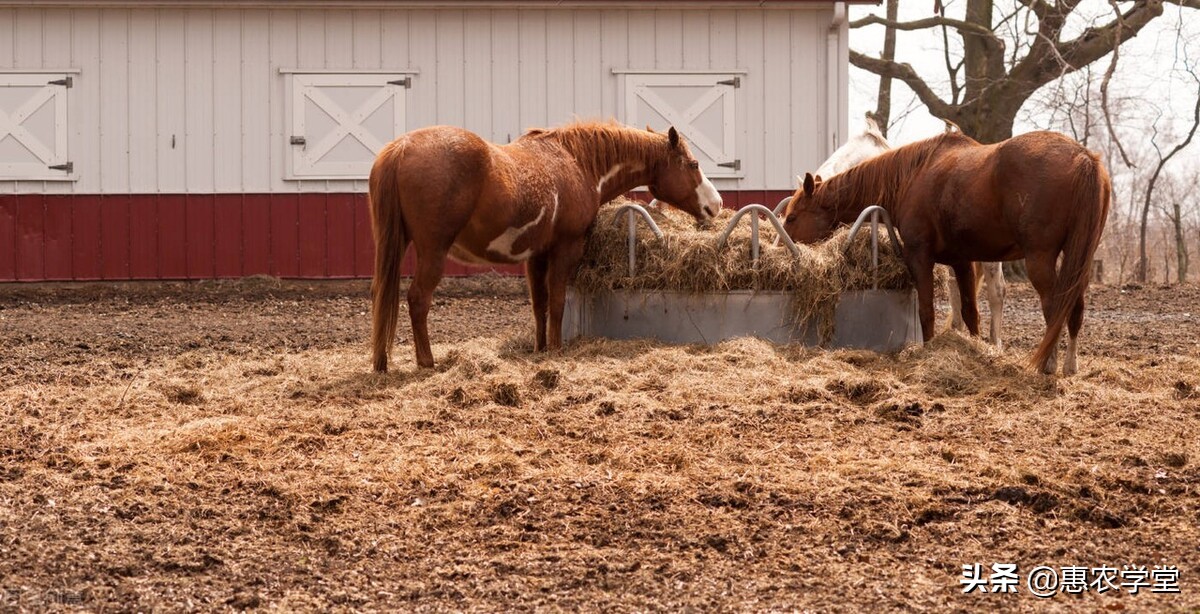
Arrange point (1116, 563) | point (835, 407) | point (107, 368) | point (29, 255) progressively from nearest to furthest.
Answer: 1. point (1116, 563)
2. point (835, 407)
3. point (107, 368)
4. point (29, 255)

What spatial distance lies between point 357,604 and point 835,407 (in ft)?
9.53

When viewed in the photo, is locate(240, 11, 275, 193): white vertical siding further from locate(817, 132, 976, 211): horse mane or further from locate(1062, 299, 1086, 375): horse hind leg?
locate(1062, 299, 1086, 375): horse hind leg

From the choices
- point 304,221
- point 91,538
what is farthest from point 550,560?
point 304,221

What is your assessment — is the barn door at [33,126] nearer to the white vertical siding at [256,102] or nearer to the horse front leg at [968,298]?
the white vertical siding at [256,102]

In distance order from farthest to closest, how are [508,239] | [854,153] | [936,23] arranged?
[936,23], [854,153], [508,239]

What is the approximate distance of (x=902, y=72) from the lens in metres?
17.6

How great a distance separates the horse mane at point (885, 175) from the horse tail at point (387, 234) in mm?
3008

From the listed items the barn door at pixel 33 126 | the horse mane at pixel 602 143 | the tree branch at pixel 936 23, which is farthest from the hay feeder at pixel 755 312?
the tree branch at pixel 936 23

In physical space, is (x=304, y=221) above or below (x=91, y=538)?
above

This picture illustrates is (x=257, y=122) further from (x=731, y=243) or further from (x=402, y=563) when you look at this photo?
(x=402, y=563)

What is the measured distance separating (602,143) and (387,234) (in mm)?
1918

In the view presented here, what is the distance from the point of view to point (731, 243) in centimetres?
786

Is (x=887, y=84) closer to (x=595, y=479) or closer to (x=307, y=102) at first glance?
(x=307, y=102)

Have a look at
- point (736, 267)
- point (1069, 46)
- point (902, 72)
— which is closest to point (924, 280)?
point (736, 267)
